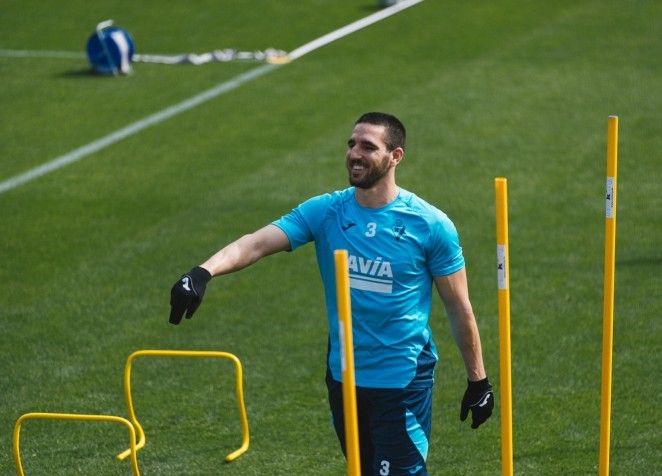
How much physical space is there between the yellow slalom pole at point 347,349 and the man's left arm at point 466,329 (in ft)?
5.60

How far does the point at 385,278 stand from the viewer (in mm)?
7270

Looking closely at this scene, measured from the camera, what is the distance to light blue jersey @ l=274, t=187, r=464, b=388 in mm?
7277

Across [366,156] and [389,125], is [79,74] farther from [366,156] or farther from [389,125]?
[366,156]

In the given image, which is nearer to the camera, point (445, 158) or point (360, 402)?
point (360, 402)

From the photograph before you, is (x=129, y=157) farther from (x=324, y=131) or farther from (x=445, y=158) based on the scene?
(x=445, y=158)

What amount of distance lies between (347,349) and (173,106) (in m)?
15.2

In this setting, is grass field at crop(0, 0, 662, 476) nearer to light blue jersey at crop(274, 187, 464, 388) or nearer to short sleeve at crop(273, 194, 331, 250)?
light blue jersey at crop(274, 187, 464, 388)

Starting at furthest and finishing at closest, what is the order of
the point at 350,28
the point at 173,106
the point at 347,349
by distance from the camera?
1. the point at 350,28
2. the point at 173,106
3. the point at 347,349

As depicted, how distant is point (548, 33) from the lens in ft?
78.0

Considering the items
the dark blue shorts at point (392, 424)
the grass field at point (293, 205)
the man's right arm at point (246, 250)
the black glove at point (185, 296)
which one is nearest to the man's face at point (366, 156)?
the man's right arm at point (246, 250)

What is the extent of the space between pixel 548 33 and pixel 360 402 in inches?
686

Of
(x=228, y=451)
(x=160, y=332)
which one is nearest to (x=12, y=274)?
(x=160, y=332)

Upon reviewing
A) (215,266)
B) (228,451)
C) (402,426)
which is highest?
(215,266)

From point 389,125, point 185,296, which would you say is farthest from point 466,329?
point 185,296
